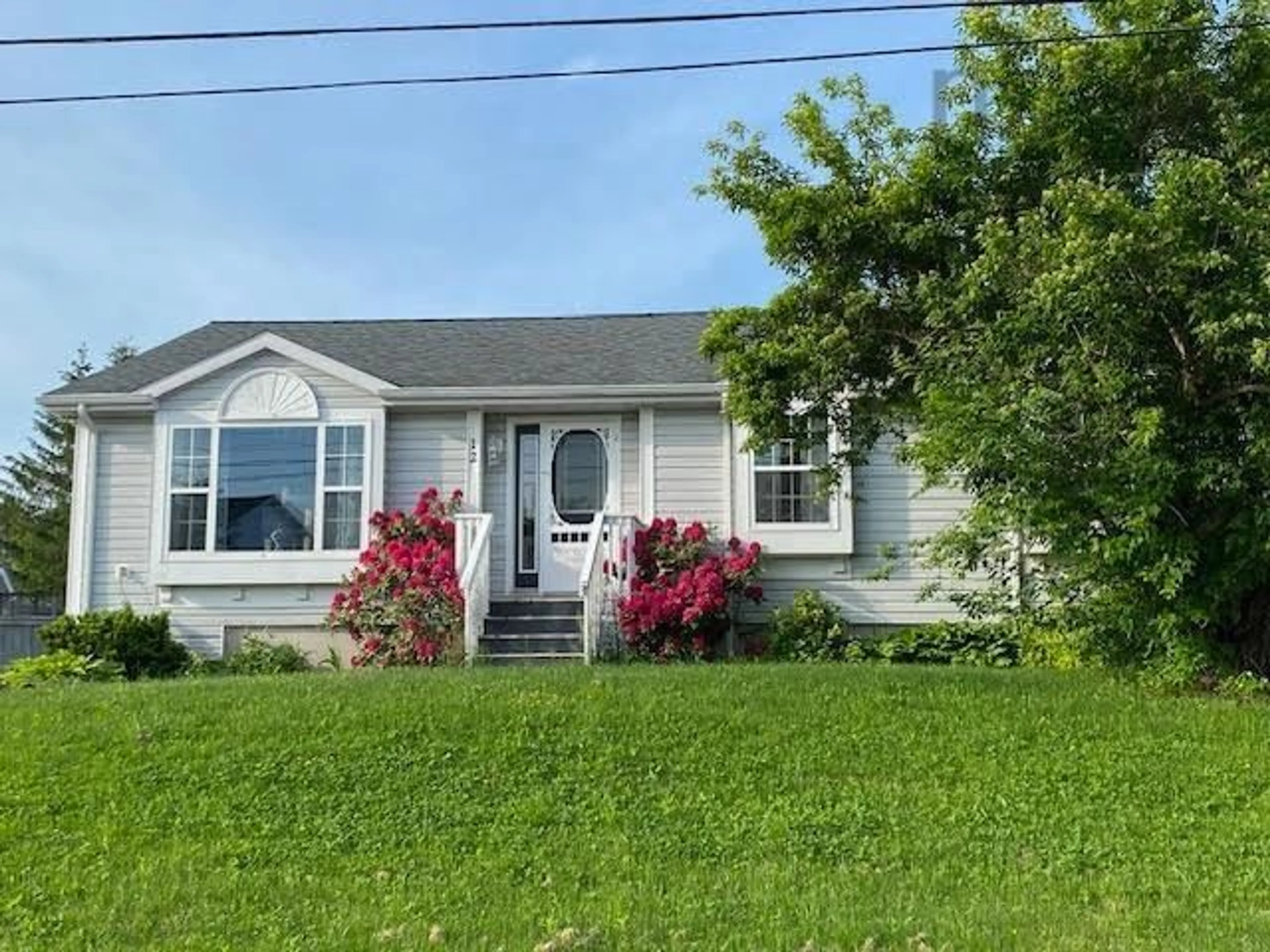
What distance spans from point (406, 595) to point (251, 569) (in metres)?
2.49

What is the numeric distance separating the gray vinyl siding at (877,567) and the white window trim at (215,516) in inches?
189

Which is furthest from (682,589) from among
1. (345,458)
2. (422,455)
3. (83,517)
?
(83,517)

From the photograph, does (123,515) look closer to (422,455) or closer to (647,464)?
(422,455)

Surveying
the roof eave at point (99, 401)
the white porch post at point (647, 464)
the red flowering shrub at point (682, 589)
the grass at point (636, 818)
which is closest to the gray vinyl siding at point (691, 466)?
the white porch post at point (647, 464)

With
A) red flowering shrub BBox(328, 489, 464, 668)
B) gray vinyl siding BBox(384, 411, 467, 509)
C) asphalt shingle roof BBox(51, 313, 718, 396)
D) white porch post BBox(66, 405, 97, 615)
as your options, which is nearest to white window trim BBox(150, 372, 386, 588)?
gray vinyl siding BBox(384, 411, 467, 509)

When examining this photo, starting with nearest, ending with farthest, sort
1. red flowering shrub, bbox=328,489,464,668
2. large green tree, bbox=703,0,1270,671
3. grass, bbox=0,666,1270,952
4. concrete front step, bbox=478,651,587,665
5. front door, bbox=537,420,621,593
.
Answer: grass, bbox=0,666,1270,952
large green tree, bbox=703,0,1270,671
concrete front step, bbox=478,651,587,665
red flowering shrub, bbox=328,489,464,668
front door, bbox=537,420,621,593

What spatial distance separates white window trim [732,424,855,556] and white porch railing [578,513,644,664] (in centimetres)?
125

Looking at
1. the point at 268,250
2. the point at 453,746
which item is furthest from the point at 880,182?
the point at 268,250

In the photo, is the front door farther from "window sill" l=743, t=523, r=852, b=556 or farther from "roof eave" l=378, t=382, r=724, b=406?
"window sill" l=743, t=523, r=852, b=556

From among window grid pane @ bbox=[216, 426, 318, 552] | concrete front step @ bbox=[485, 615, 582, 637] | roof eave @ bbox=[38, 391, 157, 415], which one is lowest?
concrete front step @ bbox=[485, 615, 582, 637]

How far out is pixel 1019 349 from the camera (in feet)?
29.3

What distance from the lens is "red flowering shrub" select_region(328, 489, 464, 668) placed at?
13297 millimetres

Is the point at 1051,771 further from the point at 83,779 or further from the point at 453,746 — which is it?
the point at 83,779

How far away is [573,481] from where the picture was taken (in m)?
15.3
